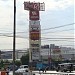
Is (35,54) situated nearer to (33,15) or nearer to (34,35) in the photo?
(34,35)

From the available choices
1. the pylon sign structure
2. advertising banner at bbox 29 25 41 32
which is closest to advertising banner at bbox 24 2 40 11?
the pylon sign structure

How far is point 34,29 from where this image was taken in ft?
261

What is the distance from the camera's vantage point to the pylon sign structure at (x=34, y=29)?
79.6 metres

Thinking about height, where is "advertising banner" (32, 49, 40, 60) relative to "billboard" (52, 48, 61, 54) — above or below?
above

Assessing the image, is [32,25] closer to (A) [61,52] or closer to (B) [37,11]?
(B) [37,11]

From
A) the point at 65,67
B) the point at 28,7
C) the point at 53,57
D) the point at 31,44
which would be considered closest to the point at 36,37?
the point at 31,44

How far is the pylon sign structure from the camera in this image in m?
79.6

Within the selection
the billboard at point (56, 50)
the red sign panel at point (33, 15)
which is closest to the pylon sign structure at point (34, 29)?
the red sign panel at point (33, 15)

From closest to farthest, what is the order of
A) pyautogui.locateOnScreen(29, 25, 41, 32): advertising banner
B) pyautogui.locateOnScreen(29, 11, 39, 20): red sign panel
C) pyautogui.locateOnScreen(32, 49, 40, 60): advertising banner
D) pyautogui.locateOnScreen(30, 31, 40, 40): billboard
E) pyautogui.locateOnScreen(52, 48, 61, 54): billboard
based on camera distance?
pyautogui.locateOnScreen(29, 25, 41, 32): advertising banner < pyautogui.locateOnScreen(30, 31, 40, 40): billboard < pyautogui.locateOnScreen(32, 49, 40, 60): advertising banner < pyautogui.locateOnScreen(29, 11, 39, 20): red sign panel < pyautogui.locateOnScreen(52, 48, 61, 54): billboard

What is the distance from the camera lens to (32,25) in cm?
7988

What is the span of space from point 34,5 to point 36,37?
355 inches

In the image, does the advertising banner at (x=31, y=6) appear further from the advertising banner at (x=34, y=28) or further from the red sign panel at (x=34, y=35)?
the red sign panel at (x=34, y=35)

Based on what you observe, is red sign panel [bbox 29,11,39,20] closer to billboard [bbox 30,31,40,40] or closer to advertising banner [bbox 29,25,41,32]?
advertising banner [bbox 29,25,41,32]

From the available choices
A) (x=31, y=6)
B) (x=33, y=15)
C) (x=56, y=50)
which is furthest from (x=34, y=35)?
(x=56, y=50)
